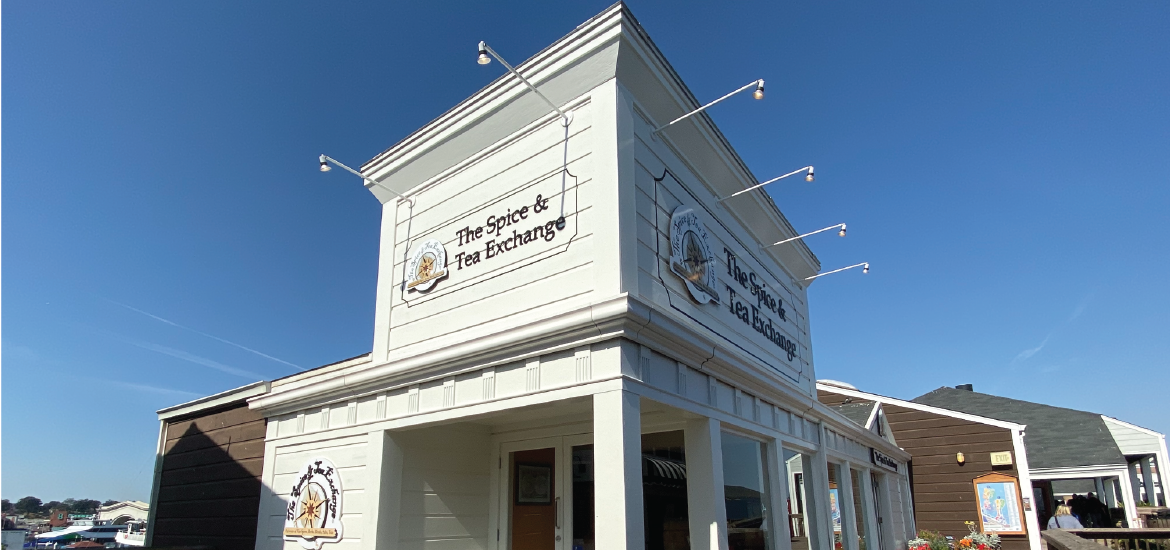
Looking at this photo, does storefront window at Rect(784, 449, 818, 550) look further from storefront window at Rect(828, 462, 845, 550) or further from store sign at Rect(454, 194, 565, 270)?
store sign at Rect(454, 194, 565, 270)

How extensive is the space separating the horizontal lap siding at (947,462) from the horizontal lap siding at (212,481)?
15.6m

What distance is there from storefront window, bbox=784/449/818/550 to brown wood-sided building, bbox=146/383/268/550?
6864 mm

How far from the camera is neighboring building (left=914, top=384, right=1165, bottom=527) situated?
1764 cm

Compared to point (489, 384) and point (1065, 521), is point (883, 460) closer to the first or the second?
point (1065, 521)

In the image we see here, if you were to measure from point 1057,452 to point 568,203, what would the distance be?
773 inches

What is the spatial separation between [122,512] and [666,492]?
2811 inches

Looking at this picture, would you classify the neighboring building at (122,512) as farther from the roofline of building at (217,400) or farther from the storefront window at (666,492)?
the storefront window at (666,492)

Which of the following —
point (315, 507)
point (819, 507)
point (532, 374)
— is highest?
point (532, 374)

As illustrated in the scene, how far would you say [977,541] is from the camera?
14.1 metres

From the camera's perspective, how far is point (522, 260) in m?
6.58

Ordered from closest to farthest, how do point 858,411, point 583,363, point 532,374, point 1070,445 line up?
point 583,363
point 532,374
point 858,411
point 1070,445

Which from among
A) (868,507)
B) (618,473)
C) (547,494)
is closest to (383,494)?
(547,494)

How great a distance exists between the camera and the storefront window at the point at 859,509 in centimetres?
1177

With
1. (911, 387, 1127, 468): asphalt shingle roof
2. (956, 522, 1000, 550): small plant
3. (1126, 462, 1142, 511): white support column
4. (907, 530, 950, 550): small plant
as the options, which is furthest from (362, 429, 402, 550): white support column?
(1126, 462, 1142, 511): white support column
